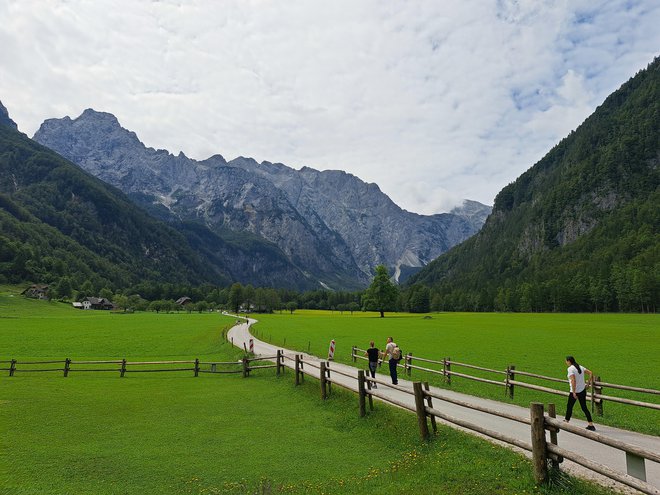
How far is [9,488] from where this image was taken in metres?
10.9

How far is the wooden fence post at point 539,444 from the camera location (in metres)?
9.62

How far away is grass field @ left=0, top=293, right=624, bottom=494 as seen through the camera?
11.0 meters

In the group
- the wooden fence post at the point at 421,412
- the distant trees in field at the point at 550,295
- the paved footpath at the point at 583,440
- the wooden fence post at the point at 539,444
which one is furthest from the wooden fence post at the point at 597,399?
the distant trees in field at the point at 550,295

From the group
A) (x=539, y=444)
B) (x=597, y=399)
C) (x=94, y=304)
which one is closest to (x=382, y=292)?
(x=597, y=399)

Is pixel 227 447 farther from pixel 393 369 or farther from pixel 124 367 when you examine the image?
pixel 124 367

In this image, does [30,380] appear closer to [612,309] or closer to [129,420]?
[129,420]

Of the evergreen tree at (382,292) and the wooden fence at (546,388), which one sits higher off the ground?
the evergreen tree at (382,292)

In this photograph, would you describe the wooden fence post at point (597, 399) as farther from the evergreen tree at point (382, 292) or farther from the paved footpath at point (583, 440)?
the evergreen tree at point (382, 292)

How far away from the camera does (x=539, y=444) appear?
31.8 feet

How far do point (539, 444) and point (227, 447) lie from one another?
9.83m

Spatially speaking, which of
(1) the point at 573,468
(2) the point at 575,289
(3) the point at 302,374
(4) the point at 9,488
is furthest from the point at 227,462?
(2) the point at 575,289

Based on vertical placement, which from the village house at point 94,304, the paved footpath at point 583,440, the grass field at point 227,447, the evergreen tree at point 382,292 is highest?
the evergreen tree at point 382,292

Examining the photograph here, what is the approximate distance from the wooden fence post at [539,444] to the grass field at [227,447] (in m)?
0.30

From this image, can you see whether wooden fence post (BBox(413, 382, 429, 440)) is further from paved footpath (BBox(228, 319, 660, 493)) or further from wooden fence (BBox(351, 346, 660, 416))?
wooden fence (BBox(351, 346, 660, 416))
